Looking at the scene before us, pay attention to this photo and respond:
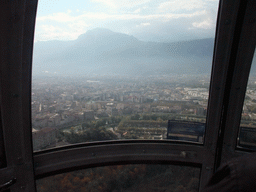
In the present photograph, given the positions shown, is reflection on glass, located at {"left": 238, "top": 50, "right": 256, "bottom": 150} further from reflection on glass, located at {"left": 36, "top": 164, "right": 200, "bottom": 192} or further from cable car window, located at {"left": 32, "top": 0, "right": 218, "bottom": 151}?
reflection on glass, located at {"left": 36, "top": 164, "right": 200, "bottom": 192}

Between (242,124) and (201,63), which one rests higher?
(201,63)

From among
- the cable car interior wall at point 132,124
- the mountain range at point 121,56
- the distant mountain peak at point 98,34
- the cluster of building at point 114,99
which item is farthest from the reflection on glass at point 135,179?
the distant mountain peak at point 98,34

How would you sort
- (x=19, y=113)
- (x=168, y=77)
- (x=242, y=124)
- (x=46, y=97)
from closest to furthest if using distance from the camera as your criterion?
(x=19, y=113)
(x=46, y=97)
(x=242, y=124)
(x=168, y=77)

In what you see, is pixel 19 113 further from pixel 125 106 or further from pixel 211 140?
pixel 211 140

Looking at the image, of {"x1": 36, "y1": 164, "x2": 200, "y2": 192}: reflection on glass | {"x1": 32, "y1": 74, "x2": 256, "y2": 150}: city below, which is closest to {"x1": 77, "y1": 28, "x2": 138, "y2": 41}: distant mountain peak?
{"x1": 32, "y1": 74, "x2": 256, "y2": 150}: city below

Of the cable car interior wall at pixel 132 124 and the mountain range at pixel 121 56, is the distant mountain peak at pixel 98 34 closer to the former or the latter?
the mountain range at pixel 121 56

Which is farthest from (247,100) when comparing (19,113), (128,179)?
(19,113)

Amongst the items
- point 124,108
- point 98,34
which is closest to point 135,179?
point 124,108
